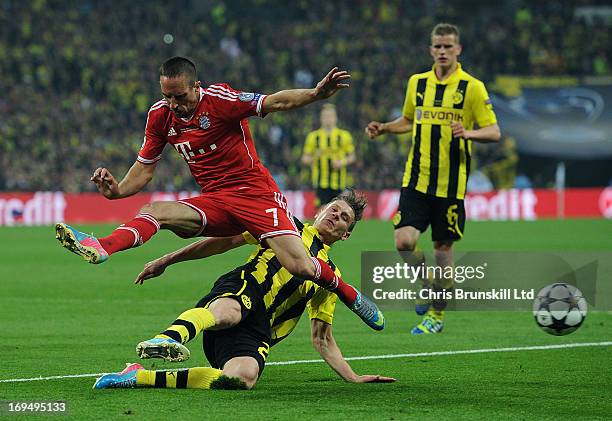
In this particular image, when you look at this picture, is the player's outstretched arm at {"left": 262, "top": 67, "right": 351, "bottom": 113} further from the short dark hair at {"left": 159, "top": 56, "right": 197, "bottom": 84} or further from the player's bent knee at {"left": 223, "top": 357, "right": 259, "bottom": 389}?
the player's bent knee at {"left": 223, "top": 357, "right": 259, "bottom": 389}

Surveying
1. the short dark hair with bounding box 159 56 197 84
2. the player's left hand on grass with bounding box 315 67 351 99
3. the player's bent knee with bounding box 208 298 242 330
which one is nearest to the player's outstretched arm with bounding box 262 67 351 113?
the player's left hand on grass with bounding box 315 67 351 99

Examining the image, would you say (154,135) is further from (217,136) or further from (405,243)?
(405,243)

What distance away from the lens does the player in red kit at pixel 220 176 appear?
6879mm

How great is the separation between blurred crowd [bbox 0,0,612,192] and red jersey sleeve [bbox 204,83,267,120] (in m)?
22.3

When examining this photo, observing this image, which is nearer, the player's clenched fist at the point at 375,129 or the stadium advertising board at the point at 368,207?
the player's clenched fist at the point at 375,129

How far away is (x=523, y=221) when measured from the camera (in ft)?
94.7

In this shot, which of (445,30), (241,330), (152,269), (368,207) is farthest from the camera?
(368,207)

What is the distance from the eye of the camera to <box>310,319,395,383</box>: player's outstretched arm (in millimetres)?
6887

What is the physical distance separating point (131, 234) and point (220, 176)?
3.40 feet

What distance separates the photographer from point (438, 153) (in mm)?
10062

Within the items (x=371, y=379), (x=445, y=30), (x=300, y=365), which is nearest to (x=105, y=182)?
(x=300, y=365)

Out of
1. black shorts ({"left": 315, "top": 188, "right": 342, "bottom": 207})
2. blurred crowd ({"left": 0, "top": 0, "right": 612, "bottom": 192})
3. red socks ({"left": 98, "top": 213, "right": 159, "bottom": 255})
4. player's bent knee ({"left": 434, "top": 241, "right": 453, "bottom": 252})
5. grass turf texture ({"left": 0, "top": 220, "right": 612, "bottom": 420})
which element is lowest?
grass turf texture ({"left": 0, "top": 220, "right": 612, "bottom": 420})

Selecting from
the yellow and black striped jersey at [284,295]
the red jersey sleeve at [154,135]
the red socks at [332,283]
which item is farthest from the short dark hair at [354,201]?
the red jersey sleeve at [154,135]

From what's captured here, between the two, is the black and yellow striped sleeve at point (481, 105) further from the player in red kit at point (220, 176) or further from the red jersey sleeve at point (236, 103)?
the red jersey sleeve at point (236, 103)
